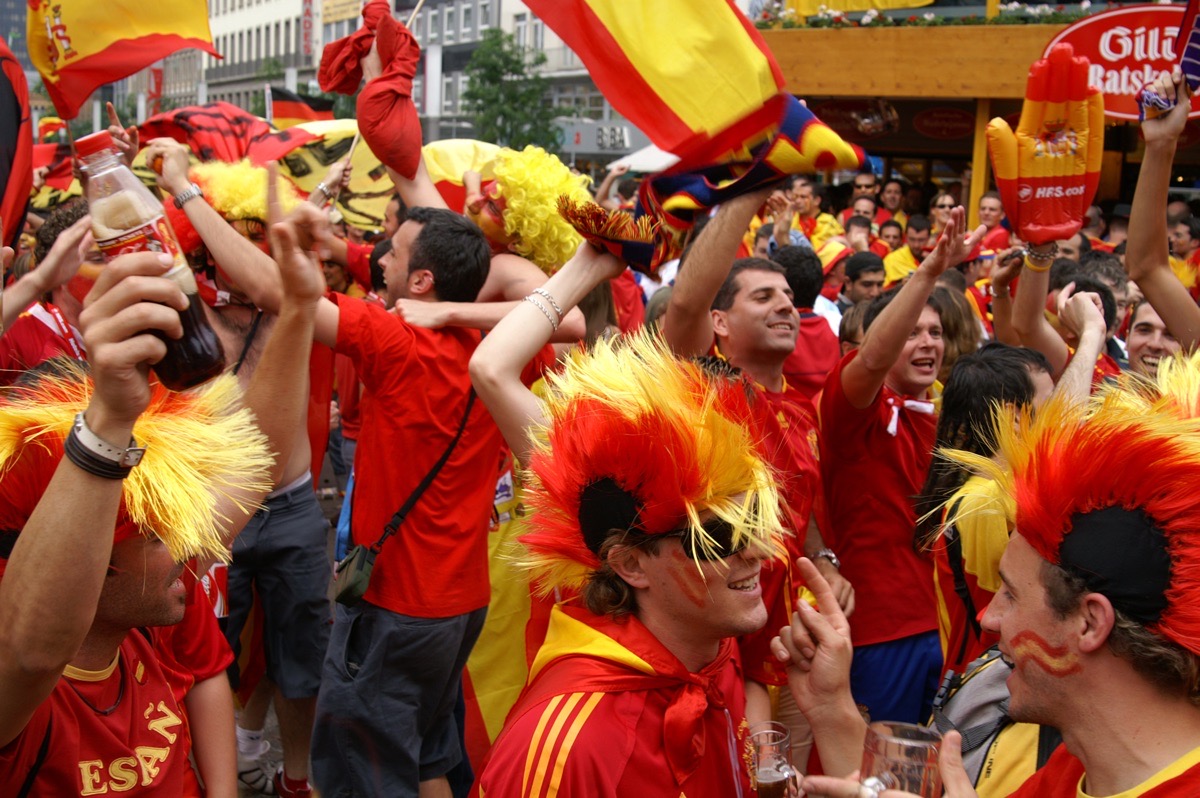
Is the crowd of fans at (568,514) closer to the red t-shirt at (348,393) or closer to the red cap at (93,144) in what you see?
the red cap at (93,144)

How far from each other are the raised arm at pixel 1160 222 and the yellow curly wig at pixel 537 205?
88.4 inches

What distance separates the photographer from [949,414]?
3654 mm

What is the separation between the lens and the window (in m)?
54.6

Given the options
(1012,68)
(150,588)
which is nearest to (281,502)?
(150,588)

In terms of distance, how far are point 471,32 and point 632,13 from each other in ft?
199

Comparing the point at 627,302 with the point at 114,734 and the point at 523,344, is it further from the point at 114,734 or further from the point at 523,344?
the point at 114,734

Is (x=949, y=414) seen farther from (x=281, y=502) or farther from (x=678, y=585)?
(x=281, y=502)

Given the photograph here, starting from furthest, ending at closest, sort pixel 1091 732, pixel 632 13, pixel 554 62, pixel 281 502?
1. pixel 554 62
2. pixel 281 502
3. pixel 632 13
4. pixel 1091 732

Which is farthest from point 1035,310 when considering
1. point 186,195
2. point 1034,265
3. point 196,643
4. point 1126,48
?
point 1126,48

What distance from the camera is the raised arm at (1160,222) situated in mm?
4035

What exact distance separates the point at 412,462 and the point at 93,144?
6.44 feet

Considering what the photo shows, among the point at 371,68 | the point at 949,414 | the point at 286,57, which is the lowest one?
the point at 286,57

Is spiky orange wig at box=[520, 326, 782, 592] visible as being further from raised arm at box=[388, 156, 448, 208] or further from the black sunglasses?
raised arm at box=[388, 156, 448, 208]

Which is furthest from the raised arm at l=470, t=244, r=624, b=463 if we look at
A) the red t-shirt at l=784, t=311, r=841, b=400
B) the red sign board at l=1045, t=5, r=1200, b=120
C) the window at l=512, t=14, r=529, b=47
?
the window at l=512, t=14, r=529, b=47
